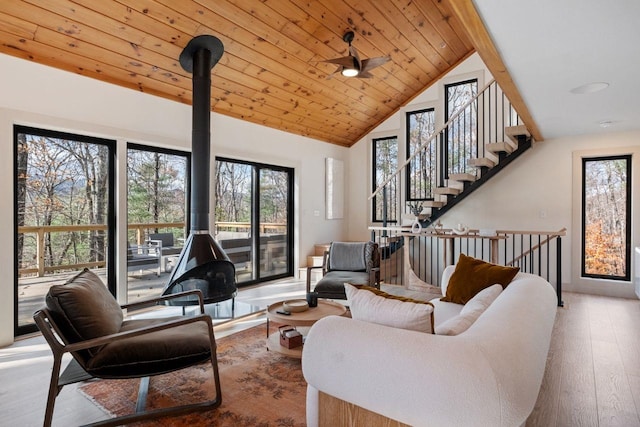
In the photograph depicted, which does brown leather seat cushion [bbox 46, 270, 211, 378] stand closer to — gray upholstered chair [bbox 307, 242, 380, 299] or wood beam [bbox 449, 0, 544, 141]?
gray upholstered chair [bbox 307, 242, 380, 299]

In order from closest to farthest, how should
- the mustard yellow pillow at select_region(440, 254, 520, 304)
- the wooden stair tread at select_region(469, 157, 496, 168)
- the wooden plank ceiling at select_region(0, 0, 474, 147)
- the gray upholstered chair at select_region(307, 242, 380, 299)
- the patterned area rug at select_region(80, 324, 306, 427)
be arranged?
the patterned area rug at select_region(80, 324, 306, 427) → the mustard yellow pillow at select_region(440, 254, 520, 304) → the wooden plank ceiling at select_region(0, 0, 474, 147) → the gray upholstered chair at select_region(307, 242, 380, 299) → the wooden stair tread at select_region(469, 157, 496, 168)

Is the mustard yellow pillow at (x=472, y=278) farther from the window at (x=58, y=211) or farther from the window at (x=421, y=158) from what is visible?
the window at (x=421, y=158)

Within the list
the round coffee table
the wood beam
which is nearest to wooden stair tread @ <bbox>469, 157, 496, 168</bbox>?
the wood beam

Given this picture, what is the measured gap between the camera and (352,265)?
4.67 metres

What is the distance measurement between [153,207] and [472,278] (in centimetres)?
370

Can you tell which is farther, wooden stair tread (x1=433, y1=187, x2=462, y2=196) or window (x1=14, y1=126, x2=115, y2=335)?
wooden stair tread (x1=433, y1=187, x2=462, y2=196)

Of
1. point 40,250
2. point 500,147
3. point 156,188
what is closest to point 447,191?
point 500,147

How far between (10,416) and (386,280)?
5.30 metres

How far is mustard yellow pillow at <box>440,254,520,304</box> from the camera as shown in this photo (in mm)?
2779

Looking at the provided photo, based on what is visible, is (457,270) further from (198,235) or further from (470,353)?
(198,235)

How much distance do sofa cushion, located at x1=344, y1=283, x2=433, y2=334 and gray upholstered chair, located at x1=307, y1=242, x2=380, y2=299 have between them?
7.65 ft

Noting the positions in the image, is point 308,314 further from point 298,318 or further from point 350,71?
point 350,71

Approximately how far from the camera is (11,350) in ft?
10.4

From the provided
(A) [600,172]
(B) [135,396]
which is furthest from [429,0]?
A: (B) [135,396]
